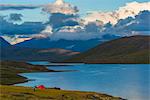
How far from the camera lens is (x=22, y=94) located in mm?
66312

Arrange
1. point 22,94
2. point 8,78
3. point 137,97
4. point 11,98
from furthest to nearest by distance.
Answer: point 8,78 → point 137,97 → point 22,94 → point 11,98

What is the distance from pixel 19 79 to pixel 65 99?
79280 millimetres

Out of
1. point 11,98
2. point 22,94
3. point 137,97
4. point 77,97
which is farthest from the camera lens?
point 137,97

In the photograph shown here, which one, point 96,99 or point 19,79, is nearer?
point 96,99

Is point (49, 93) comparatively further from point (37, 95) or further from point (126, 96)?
point (126, 96)

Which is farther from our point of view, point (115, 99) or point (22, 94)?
point (115, 99)

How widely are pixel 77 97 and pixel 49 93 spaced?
4715mm

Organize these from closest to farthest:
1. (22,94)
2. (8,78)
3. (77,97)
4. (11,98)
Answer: (11,98)
(22,94)
(77,97)
(8,78)

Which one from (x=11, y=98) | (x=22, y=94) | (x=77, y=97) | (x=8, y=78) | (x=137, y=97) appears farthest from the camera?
(x=8, y=78)

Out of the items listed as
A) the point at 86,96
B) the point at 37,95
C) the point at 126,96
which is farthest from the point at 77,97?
the point at 126,96

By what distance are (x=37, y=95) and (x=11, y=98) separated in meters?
7.73

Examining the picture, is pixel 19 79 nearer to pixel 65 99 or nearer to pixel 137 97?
pixel 137 97

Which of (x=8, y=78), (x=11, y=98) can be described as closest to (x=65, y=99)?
(x=11, y=98)

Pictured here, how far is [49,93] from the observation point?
7188 cm
